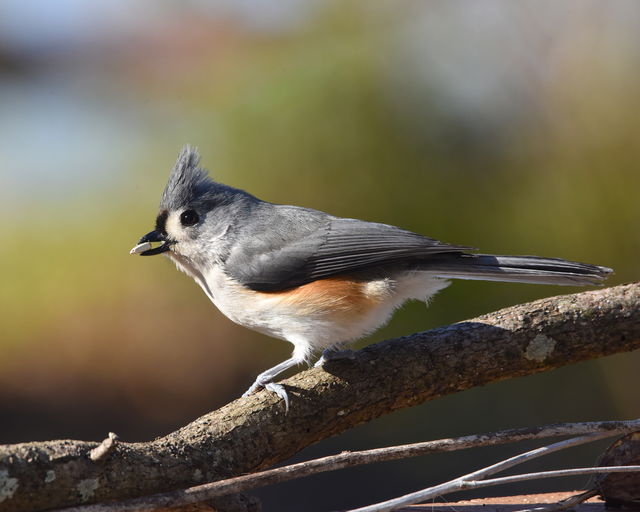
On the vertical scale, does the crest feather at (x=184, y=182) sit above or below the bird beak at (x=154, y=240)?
above

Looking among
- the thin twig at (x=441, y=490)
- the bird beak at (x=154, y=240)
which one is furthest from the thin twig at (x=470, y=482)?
the bird beak at (x=154, y=240)

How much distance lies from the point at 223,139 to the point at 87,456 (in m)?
3.44

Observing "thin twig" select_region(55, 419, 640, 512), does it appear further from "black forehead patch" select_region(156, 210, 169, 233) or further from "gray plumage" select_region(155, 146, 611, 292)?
"black forehead patch" select_region(156, 210, 169, 233)

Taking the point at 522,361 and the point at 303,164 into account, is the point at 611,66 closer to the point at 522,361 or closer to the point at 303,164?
the point at 303,164

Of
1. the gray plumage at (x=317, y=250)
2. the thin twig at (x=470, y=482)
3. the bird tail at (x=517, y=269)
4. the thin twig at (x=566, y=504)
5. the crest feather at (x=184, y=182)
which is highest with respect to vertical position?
the crest feather at (x=184, y=182)

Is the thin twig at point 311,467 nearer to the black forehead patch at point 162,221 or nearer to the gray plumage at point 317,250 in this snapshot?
the gray plumage at point 317,250

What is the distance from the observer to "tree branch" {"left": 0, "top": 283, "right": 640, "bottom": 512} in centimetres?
149

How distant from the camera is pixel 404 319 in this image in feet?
13.9

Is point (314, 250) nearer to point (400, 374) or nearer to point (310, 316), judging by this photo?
point (310, 316)

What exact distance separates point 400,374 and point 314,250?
Result: 19.5 inches

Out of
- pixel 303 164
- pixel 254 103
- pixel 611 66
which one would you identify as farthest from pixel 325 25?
pixel 611 66

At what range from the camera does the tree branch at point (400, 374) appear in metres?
1.49

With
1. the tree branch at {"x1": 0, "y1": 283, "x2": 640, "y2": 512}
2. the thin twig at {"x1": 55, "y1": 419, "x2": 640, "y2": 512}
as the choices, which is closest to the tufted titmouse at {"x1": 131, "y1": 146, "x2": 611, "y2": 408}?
the tree branch at {"x1": 0, "y1": 283, "x2": 640, "y2": 512}

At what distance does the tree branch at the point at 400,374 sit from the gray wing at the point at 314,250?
0.28 meters
